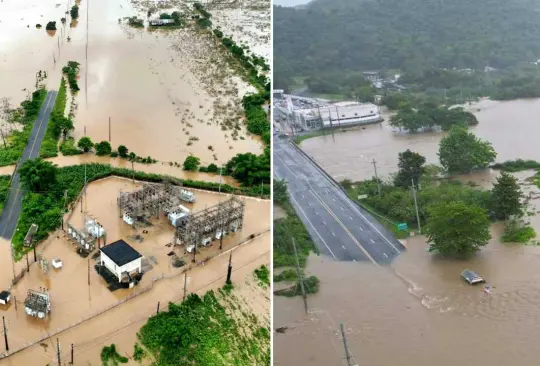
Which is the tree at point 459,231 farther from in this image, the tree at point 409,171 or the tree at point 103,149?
the tree at point 103,149

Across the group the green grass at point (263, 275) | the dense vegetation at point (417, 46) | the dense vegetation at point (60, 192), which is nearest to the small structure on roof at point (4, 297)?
the dense vegetation at point (60, 192)

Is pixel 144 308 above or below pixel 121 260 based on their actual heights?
below

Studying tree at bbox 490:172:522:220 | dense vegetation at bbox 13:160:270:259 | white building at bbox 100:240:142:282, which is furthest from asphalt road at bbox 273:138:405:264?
white building at bbox 100:240:142:282

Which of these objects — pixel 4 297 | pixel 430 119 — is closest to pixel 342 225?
pixel 4 297

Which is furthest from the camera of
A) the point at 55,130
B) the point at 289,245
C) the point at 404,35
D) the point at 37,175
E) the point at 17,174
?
the point at 404,35

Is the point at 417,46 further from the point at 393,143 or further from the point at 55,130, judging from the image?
the point at 55,130

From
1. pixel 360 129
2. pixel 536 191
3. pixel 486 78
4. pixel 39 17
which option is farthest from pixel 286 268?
pixel 39 17

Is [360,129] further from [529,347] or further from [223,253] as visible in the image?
[529,347]
